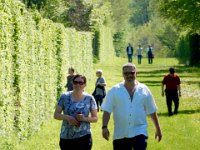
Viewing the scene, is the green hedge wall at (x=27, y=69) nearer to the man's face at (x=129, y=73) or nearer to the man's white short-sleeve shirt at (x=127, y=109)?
the man's white short-sleeve shirt at (x=127, y=109)

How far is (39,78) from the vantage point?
1964cm

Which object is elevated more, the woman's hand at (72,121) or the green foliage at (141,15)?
the green foliage at (141,15)

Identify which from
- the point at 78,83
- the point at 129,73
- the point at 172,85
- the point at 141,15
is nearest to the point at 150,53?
the point at 172,85

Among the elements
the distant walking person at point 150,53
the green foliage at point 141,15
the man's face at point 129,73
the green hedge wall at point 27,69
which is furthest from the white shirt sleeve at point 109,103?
the green foliage at point 141,15

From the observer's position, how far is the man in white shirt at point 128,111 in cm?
1049

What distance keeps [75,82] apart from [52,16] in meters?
51.7

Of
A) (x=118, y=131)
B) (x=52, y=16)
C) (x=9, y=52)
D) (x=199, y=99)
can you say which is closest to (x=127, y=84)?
(x=118, y=131)

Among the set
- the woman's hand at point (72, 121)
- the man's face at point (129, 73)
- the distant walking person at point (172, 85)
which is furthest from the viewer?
the distant walking person at point (172, 85)

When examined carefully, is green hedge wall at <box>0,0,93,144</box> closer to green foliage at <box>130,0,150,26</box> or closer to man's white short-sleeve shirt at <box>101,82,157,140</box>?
man's white short-sleeve shirt at <box>101,82,157,140</box>

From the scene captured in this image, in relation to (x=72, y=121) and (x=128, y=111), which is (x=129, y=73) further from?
(x=72, y=121)

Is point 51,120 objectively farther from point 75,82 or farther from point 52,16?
point 52,16

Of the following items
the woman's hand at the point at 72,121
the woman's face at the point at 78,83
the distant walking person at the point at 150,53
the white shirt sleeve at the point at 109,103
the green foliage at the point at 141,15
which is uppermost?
the green foliage at the point at 141,15

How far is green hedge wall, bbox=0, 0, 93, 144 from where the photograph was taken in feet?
47.9

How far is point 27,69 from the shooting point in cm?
1756
